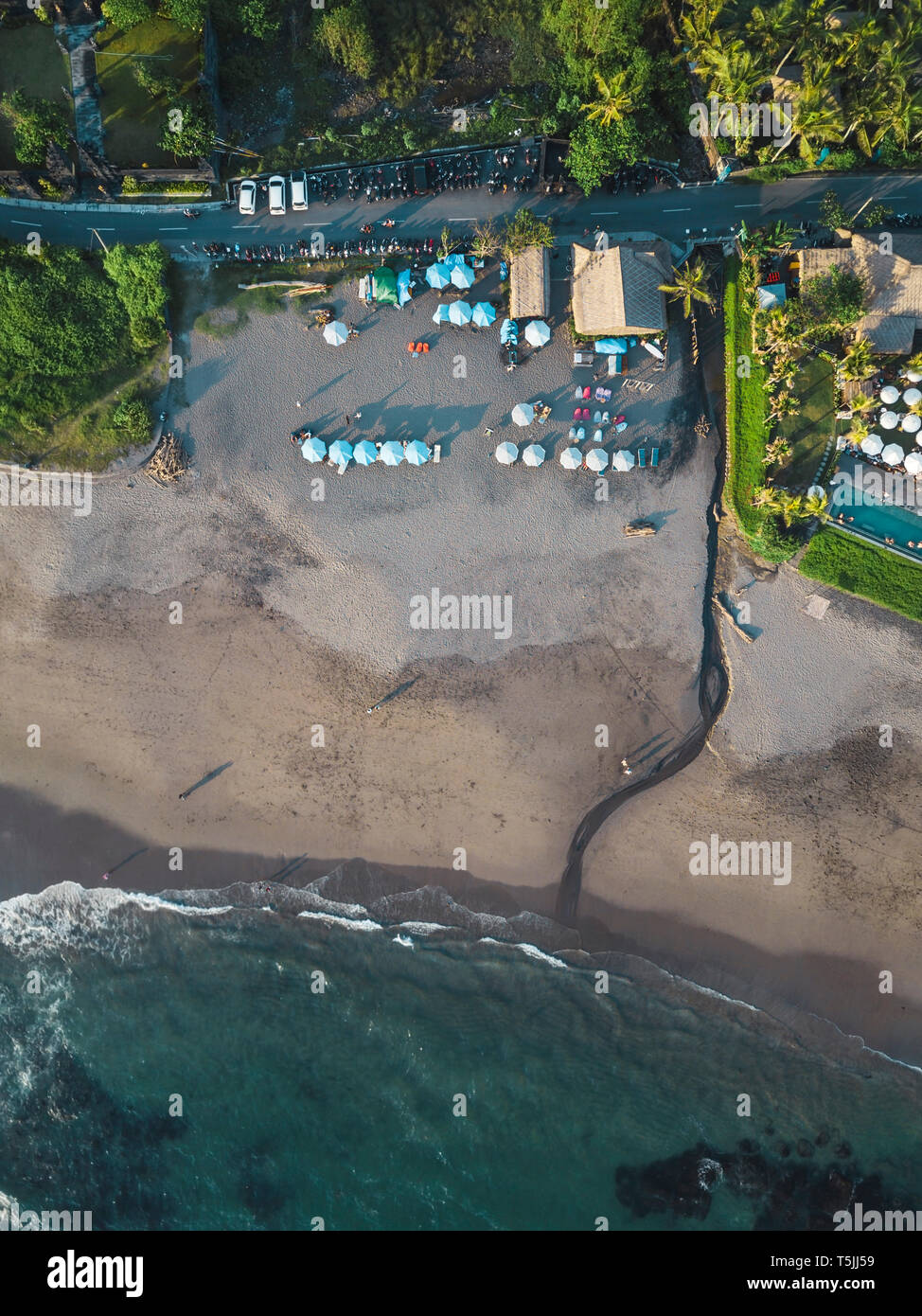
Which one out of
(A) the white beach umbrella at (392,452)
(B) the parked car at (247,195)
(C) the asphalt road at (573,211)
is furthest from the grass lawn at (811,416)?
(B) the parked car at (247,195)

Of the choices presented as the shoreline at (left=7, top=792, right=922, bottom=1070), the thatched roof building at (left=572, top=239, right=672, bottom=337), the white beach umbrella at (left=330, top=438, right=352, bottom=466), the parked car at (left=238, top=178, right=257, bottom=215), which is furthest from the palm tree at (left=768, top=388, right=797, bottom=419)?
the parked car at (left=238, top=178, right=257, bottom=215)

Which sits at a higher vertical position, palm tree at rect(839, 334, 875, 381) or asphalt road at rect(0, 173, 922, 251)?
asphalt road at rect(0, 173, 922, 251)

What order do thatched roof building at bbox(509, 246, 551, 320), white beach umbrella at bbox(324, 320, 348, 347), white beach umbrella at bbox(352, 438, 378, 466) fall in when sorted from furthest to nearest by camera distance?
white beach umbrella at bbox(352, 438, 378, 466), white beach umbrella at bbox(324, 320, 348, 347), thatched roof building at bbox(509, 246, 551, 320)

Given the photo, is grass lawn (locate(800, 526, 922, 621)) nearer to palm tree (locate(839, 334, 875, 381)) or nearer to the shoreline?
palm tree (locate(839, 334, 875, 381))

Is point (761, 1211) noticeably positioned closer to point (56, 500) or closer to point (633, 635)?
point (633, 635)

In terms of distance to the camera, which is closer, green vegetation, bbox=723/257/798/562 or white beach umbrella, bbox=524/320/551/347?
white beach umbrella, bbox=524/320/551/347

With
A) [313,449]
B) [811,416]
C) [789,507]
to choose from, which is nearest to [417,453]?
[313,449]
